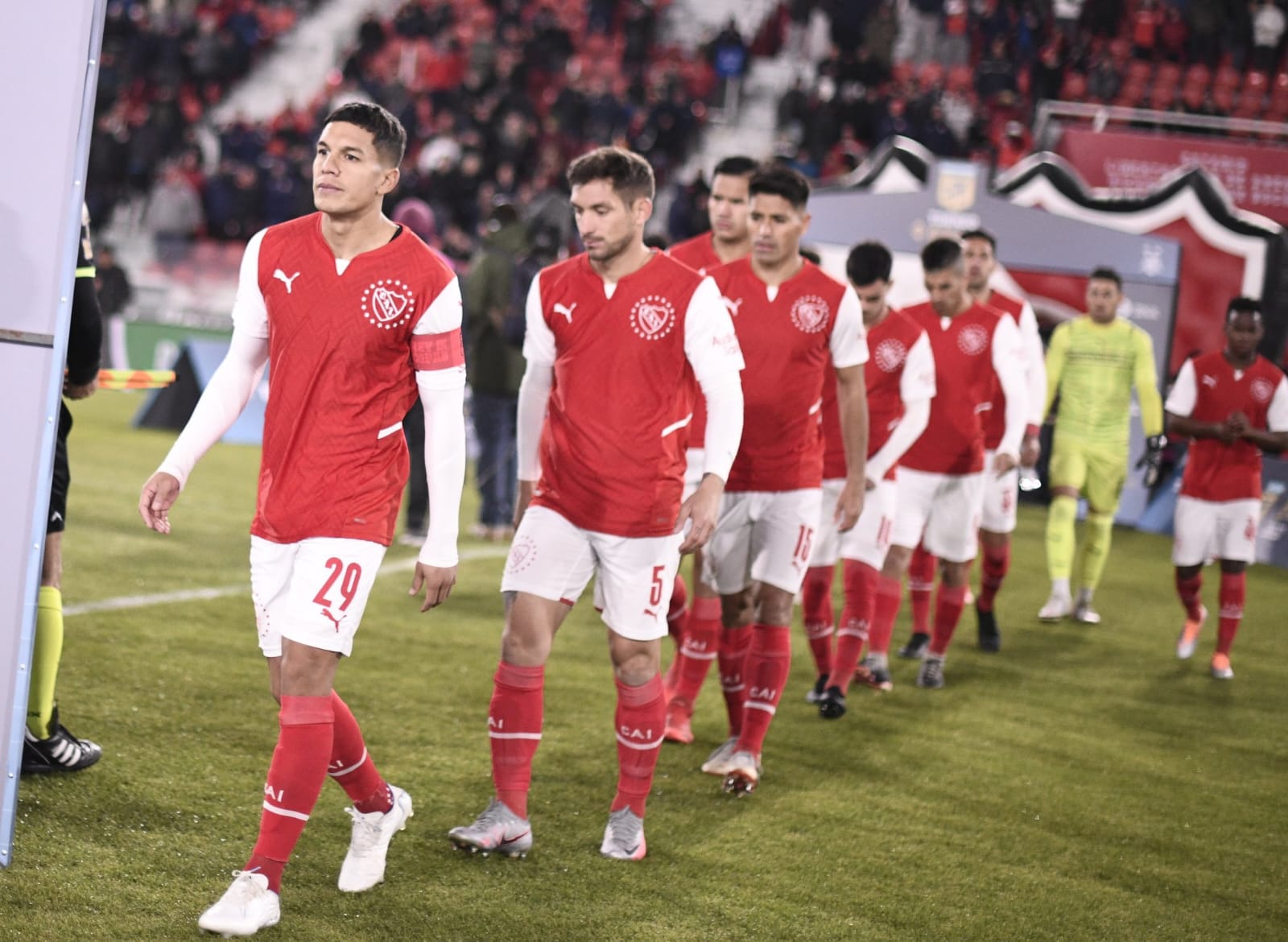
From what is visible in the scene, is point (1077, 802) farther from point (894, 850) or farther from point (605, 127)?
point (605, 127)

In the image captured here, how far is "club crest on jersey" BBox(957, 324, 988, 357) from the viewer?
7.44 meters

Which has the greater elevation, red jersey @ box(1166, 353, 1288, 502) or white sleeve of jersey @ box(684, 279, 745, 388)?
white sleeve of jersey @ box(684, 279, 745, 388)

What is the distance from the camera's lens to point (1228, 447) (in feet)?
27.2

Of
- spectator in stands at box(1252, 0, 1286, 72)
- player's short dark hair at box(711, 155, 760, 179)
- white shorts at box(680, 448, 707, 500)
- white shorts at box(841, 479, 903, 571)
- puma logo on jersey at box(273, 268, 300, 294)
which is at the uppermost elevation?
spectator in stands at box(1252, 0, 1286, 72)

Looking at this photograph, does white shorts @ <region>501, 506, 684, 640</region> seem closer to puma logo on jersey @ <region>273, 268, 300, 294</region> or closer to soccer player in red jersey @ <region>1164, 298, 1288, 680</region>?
puma logo on jersey @ <region>273, 268, 300, 294</region>

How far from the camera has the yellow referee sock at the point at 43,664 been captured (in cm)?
461

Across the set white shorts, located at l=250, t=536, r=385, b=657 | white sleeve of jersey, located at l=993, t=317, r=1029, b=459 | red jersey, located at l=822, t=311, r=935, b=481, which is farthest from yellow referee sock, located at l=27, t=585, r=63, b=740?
white sleeve of jersey, located at l=993, t=317, r=1029, b=459

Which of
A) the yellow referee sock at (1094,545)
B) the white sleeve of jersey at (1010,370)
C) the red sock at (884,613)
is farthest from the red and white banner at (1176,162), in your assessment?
the red sock at (884,613)

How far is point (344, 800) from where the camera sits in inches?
186

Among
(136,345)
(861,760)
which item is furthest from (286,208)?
(861,760)

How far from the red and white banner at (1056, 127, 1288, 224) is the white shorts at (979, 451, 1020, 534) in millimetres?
8900

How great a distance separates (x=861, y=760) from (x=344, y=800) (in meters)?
2.18

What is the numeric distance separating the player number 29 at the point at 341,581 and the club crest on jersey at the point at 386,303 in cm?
60

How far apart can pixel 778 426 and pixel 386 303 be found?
2.01 metres
